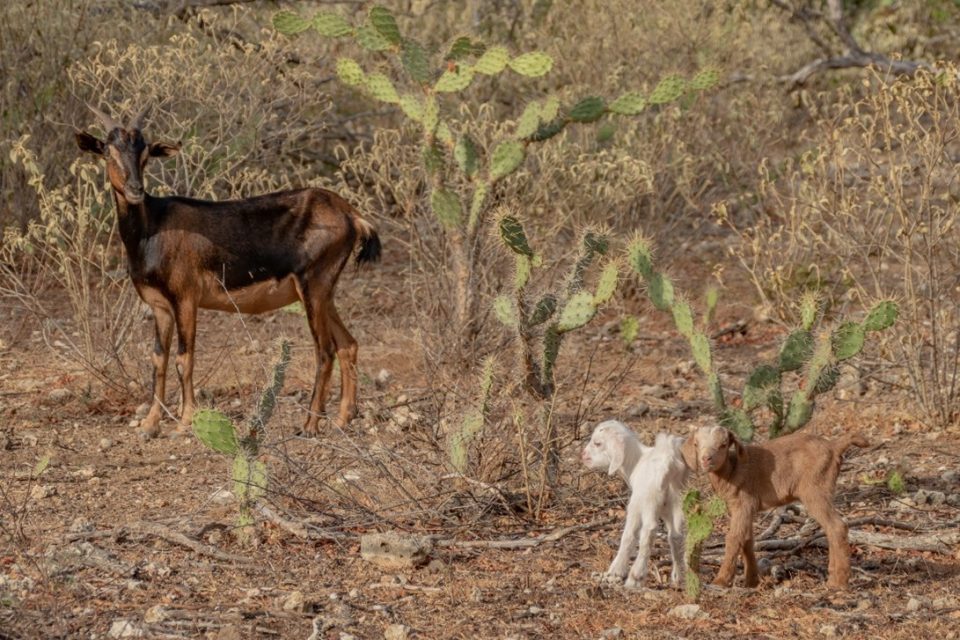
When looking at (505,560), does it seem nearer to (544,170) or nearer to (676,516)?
(676,516)

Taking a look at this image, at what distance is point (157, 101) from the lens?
11.1m

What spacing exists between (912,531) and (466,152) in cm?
→ 274

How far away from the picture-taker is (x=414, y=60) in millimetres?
8016

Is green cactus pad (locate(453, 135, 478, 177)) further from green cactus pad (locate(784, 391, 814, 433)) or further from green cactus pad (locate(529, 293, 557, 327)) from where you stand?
green cactus pad (locate(784, 391, 814, 433))

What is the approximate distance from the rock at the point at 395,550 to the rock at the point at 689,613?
1161 mm

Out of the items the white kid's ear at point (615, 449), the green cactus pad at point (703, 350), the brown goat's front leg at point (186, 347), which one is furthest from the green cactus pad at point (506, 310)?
the brown goat's front leg at point (186, 347)

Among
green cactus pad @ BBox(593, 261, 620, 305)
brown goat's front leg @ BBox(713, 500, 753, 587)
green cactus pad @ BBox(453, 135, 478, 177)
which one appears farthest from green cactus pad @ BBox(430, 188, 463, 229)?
brown goat's front leg @ BBox(713, 500, 753, 587)

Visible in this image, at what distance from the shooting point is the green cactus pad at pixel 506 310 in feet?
23.0

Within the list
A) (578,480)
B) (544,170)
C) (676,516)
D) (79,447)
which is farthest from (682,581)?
(544,170)

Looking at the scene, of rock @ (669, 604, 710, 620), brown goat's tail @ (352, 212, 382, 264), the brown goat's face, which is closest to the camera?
rock @ (669, 604, 710, 620)

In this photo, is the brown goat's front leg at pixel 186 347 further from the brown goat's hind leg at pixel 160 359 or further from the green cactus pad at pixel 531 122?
the green cactus pad at pixel 531 122

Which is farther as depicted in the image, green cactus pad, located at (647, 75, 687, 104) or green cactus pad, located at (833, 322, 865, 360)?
green cactus pad, located at (647, 75, 687, 104)

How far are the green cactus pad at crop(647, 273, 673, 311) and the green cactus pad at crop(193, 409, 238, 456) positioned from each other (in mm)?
1943

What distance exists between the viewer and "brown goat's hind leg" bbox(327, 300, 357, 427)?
31.4 feet
